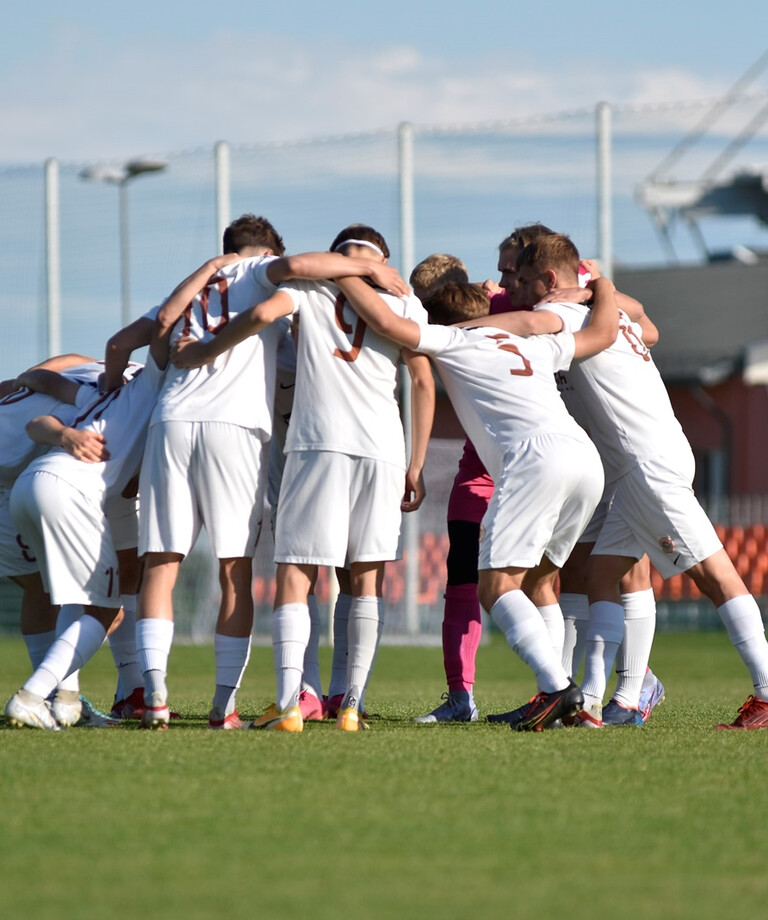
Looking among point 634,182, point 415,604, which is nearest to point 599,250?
point 634,182

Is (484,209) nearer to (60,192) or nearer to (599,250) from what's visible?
(599,250)

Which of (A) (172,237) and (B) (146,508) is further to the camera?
(A) (172,237)

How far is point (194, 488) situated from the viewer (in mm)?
5281

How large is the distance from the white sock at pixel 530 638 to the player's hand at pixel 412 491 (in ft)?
2.62

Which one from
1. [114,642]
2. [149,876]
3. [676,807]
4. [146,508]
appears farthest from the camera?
[114,642]

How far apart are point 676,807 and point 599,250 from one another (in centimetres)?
1326

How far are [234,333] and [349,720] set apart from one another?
1510 millimetres

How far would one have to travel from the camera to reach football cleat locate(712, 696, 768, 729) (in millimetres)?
5449

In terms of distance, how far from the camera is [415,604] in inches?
659

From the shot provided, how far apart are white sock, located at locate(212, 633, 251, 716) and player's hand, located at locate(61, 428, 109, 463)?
0.85 m

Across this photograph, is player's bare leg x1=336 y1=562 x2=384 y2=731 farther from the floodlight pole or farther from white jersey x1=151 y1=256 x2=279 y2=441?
Answer: the floodlight pole

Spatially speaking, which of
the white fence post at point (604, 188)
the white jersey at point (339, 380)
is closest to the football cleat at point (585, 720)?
the white jersey at point (339, 380)

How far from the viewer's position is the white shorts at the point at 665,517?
5.47 metres

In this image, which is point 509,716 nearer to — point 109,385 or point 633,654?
point 633,654
